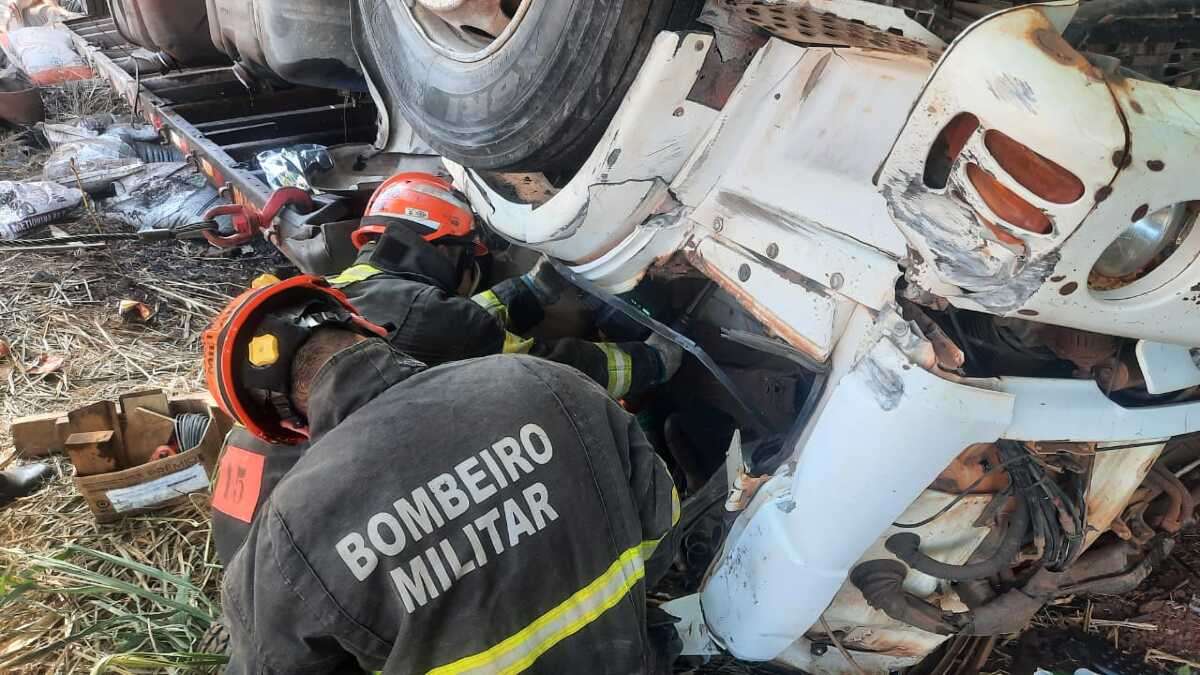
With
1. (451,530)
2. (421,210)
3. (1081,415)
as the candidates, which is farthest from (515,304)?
(1081,415)

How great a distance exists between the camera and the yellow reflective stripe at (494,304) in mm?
2580

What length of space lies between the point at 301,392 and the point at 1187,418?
5.19 ft

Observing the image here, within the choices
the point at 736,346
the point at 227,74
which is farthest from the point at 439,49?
the point at 227,74

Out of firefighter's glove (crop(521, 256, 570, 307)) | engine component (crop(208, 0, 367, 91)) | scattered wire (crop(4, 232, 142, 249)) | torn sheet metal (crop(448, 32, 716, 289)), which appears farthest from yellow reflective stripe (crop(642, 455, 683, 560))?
scattered wire (crop(4, 232, 142, 249))

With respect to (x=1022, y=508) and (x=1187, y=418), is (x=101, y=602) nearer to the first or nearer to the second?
(x=1022, y=508)

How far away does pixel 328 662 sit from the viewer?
1391mm

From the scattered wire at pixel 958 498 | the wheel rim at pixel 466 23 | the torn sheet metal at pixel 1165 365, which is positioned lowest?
the scattered wire at pixel 958 498

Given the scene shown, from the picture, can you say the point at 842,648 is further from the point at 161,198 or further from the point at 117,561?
the point at 161,198

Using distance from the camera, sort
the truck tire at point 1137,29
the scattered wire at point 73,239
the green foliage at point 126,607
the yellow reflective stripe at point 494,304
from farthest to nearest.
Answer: the scattered wire at point 73,239
the yellow reflective stripe at point 494,304
the green foliage at point 126,607
the truck tire at point 1137,29

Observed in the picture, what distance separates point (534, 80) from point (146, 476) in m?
1.77

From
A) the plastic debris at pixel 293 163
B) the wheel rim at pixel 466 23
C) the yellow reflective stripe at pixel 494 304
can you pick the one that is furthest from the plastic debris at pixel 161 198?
the wheel rim at pixel 466 23

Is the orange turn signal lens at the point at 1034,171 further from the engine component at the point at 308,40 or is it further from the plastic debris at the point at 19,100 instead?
the plastic debris at the point at 19,100

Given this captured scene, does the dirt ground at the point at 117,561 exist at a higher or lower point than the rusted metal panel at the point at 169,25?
lower

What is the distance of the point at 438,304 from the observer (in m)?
2.23
